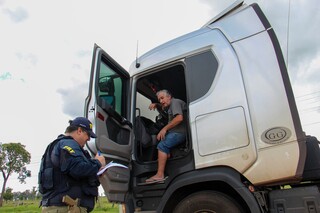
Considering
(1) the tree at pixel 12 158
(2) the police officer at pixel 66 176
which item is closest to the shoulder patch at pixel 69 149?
(2) the police officer at pixel 66 176

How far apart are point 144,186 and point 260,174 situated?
135cm

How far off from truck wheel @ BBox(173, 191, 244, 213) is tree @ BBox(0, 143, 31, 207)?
134 ft

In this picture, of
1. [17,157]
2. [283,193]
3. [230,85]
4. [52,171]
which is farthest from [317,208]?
[17,157]

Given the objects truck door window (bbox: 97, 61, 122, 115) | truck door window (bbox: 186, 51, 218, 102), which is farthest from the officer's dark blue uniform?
truck door window (bbox: 186, 51, 218, 102)

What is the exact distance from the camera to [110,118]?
3.51 meters

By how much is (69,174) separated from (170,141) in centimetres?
133

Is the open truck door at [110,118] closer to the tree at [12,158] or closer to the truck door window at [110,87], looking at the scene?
the truck door window at [110,87]

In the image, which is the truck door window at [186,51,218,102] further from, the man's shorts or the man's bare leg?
the man's bare leg

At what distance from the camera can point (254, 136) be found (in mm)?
2721

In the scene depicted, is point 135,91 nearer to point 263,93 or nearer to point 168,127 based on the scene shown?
point 168,127

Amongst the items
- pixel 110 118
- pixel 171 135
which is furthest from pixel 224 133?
pixel 110 118

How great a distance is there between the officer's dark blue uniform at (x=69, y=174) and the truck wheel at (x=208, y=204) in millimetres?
949

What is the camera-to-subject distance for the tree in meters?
38.4

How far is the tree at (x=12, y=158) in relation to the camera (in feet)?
126
